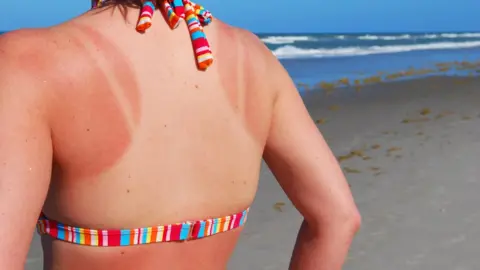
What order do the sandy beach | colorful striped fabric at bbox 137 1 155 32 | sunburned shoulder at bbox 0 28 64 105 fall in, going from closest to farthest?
sunburned shoulder at bbox 0 28 64 105
colorful striped fabric at bbox 137 1 155 32
the sandy beach

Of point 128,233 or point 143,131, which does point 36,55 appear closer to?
point 143,131

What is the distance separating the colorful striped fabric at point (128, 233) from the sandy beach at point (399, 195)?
3370 millimetres

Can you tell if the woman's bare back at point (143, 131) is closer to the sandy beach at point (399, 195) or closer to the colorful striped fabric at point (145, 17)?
the colorful striped fabric at point (145, 17)

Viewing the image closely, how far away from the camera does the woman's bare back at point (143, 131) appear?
108 centimetres

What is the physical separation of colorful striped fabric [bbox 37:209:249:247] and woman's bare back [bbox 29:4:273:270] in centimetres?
1

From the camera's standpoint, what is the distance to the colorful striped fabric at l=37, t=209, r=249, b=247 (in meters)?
1.17

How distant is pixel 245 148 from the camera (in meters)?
1.29

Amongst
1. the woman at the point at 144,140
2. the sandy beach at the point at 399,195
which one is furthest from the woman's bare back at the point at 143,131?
the sandy beach at the point at 399,195

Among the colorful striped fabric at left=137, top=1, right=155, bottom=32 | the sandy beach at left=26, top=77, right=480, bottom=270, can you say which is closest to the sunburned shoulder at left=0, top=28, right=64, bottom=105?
the colorful striped fabric at left=137, top=1, right=155, bottom=32

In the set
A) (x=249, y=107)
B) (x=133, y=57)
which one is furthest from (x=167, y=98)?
(x=249, y=107)

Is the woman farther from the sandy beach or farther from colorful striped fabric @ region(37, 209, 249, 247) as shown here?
the sandy beach

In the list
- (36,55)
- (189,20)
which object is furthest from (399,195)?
(36,55)

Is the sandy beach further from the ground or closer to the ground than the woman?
closer to the ground

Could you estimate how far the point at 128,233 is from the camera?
119cm
